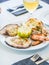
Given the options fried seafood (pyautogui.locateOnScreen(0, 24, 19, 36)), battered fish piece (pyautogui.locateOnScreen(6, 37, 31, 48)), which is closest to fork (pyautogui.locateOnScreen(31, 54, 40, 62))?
battered fish piece (pyautogui.locateOnScreen(6, 37, 31, 48))

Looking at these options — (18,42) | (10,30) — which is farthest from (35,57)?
(10,30)

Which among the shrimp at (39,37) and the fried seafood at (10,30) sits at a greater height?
the fried seafood at (10,30)

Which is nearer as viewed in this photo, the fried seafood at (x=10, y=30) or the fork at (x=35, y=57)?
the fork at (x=35, y=57)

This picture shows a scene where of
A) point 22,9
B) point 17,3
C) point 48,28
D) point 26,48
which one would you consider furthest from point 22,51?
point 17,3

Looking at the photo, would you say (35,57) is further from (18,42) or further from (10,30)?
(10,30)

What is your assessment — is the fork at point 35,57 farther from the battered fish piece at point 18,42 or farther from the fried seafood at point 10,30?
the fried seafood at point 10,30

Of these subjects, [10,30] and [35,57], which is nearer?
[35,57]

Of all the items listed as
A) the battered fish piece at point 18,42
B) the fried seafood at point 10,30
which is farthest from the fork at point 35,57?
the fried seafood at point 10,30

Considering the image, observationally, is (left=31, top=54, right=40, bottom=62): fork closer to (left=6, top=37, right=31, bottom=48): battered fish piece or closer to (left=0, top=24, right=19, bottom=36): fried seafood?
(left=6, top=37, right=31, bottom=48): battered fish piece

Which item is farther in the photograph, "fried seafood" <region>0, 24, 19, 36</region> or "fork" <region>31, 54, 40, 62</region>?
"fried seafood" <region>0, 24, 19, 36</region>

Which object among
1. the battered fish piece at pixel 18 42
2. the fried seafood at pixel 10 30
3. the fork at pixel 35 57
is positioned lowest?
the fork at pixel 35 57

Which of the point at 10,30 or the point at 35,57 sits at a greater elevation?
the point at 10,30
